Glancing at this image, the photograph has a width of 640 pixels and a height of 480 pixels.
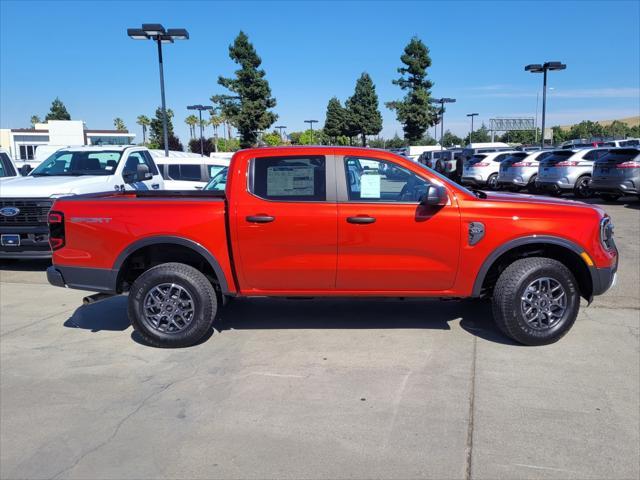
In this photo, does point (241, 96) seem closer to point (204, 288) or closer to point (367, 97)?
point (367, 97)

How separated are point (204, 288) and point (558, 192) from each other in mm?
17246

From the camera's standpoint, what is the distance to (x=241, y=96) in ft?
137

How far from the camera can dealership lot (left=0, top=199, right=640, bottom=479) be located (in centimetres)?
328

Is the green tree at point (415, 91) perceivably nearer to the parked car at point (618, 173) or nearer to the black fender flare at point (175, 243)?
the parked car at point (618, 173)

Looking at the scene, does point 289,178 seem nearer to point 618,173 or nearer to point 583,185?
point 618,173

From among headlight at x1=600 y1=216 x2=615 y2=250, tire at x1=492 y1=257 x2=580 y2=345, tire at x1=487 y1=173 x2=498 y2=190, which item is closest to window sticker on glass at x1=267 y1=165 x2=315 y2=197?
tire at x1=492 y1=257 x2=580 y2=345

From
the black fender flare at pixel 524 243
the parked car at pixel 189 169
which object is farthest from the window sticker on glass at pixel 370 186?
the parked car at pixel 189 169

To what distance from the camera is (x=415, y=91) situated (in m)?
45.7

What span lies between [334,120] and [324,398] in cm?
5301

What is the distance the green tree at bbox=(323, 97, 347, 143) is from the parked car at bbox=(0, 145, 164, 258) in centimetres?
4258

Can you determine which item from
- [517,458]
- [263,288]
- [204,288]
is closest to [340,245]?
[263,288]

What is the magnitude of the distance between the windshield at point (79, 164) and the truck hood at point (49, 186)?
44cm

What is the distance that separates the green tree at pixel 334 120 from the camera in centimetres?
5259

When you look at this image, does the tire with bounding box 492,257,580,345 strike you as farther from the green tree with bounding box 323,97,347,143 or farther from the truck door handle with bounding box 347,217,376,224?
the green tree with bounding box 323,97,347,143
